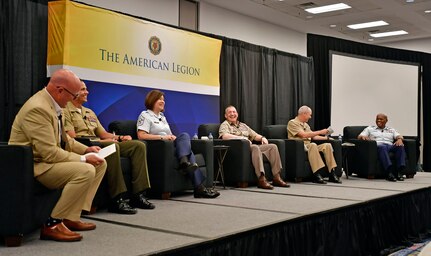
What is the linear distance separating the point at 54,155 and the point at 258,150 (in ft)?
9.89

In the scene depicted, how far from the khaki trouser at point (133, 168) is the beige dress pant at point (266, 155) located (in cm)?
179

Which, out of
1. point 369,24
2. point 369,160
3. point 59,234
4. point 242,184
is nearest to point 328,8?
point 369,24

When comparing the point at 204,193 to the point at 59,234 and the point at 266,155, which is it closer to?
the point at 266,155

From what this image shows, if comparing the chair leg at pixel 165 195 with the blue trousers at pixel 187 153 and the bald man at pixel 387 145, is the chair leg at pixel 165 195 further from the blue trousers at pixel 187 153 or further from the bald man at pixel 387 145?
the bald man at pixel 387 145

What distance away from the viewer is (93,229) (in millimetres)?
2820

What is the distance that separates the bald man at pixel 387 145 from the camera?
6.36 meters

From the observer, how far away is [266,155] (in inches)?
215

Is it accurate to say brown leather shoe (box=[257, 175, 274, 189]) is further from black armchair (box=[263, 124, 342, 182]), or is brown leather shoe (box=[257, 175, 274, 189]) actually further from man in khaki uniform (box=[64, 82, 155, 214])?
man in khaki uniform (box=[64, 82, 155, 214])

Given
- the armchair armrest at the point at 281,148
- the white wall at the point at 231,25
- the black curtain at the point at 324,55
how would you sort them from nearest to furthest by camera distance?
the armchair armrest at the point at 281,148 → the white wall at the point at 231,25 → the black curtain at the point at 324,55

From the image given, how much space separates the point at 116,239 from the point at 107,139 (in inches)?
64.6

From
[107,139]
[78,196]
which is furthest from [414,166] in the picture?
[78,196]

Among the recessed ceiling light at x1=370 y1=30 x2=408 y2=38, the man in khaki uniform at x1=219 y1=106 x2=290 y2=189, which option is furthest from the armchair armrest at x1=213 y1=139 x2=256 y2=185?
the recessed ceiling light at x1=370 y1=30 x2=408 y2=38

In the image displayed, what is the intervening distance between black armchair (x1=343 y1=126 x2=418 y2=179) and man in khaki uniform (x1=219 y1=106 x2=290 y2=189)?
67.6 inches

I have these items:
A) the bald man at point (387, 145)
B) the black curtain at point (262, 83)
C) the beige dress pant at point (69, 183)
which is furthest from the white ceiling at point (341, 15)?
the beige dress pant at point (69, 183)
